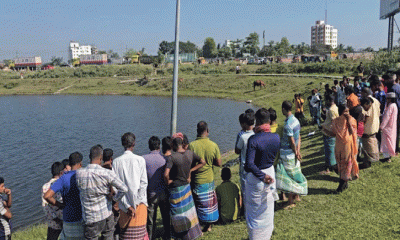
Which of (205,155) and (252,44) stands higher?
(252,44)

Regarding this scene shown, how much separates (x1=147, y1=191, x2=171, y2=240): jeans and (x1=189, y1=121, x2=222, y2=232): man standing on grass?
58cm

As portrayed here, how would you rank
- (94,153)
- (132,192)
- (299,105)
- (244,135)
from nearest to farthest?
1. (94,153)
2. (132,192)
3. (244,135)
4. (299,105)

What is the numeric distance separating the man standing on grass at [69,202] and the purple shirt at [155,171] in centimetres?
121

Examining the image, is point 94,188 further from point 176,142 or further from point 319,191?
point 319,191

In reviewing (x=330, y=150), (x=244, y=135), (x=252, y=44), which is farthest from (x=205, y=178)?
(x=252, y=44)

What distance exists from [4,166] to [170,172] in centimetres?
1422

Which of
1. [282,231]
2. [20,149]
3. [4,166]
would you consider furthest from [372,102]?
[20,149]

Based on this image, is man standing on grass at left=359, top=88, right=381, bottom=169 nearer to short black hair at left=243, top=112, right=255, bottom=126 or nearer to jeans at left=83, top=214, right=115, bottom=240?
short black hair at left=243, top=112, right=255, bottom=126

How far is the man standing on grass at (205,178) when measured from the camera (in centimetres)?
619

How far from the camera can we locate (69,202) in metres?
4.97

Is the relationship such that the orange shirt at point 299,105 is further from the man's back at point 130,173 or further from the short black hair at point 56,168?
the short black hair at point 56,168

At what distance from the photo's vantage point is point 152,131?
78.8 ft

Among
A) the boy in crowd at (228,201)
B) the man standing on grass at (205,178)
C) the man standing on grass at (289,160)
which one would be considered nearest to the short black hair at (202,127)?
the man standing on grass at (205,178)

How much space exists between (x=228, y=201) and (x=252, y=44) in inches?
4020
